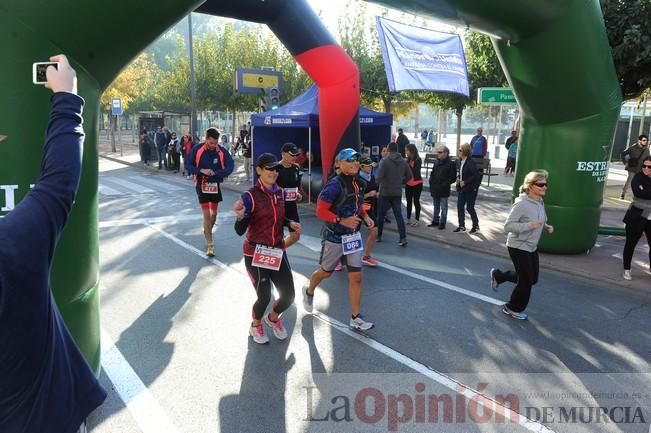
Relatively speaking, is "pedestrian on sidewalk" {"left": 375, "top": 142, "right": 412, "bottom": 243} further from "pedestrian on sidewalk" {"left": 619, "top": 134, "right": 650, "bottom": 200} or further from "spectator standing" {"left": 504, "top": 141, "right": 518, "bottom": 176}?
"spectator standing" {"left": 504, "top": 141, "right": 518, "bottom": 176}

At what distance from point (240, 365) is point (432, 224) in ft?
22.6

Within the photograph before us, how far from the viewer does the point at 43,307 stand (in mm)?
1643

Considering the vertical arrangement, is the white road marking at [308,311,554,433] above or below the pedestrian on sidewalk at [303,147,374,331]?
below

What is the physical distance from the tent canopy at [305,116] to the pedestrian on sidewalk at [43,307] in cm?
1067

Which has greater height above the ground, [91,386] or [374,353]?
[91,386]

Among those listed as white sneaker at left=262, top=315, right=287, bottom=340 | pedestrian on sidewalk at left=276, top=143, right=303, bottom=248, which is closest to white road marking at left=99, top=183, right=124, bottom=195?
pedestrian on sidewalk at left=276, top=143, right=303, bottom=248

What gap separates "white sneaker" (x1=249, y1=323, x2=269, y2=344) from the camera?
191 inches

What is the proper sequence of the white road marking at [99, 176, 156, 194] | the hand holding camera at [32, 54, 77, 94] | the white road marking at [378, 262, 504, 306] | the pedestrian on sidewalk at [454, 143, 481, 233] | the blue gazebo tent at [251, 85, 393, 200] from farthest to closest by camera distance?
1. the white road marking at [99, 176, 156, 194]
2. the blue gazebo tent at [251, 85, 393, 200]
3. the pedestrian on sidewalk at [454, 143, 481, 233]
4. the white road marking at [378, 262, 504, 306]
5. the hand holding camera at [32, 54, 77, 94]

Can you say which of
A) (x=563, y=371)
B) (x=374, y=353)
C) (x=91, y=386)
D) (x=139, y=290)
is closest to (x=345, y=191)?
(x=374, y=353)

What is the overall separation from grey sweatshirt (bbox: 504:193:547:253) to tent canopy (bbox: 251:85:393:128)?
25.0ft

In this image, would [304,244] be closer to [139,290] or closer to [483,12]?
[139,290]

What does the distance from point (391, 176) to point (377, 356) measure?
471cm

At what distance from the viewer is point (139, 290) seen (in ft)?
20.9

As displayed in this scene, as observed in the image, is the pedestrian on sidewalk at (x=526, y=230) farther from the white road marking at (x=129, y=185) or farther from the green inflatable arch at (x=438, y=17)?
the white road marking at (x=129, y=185)
